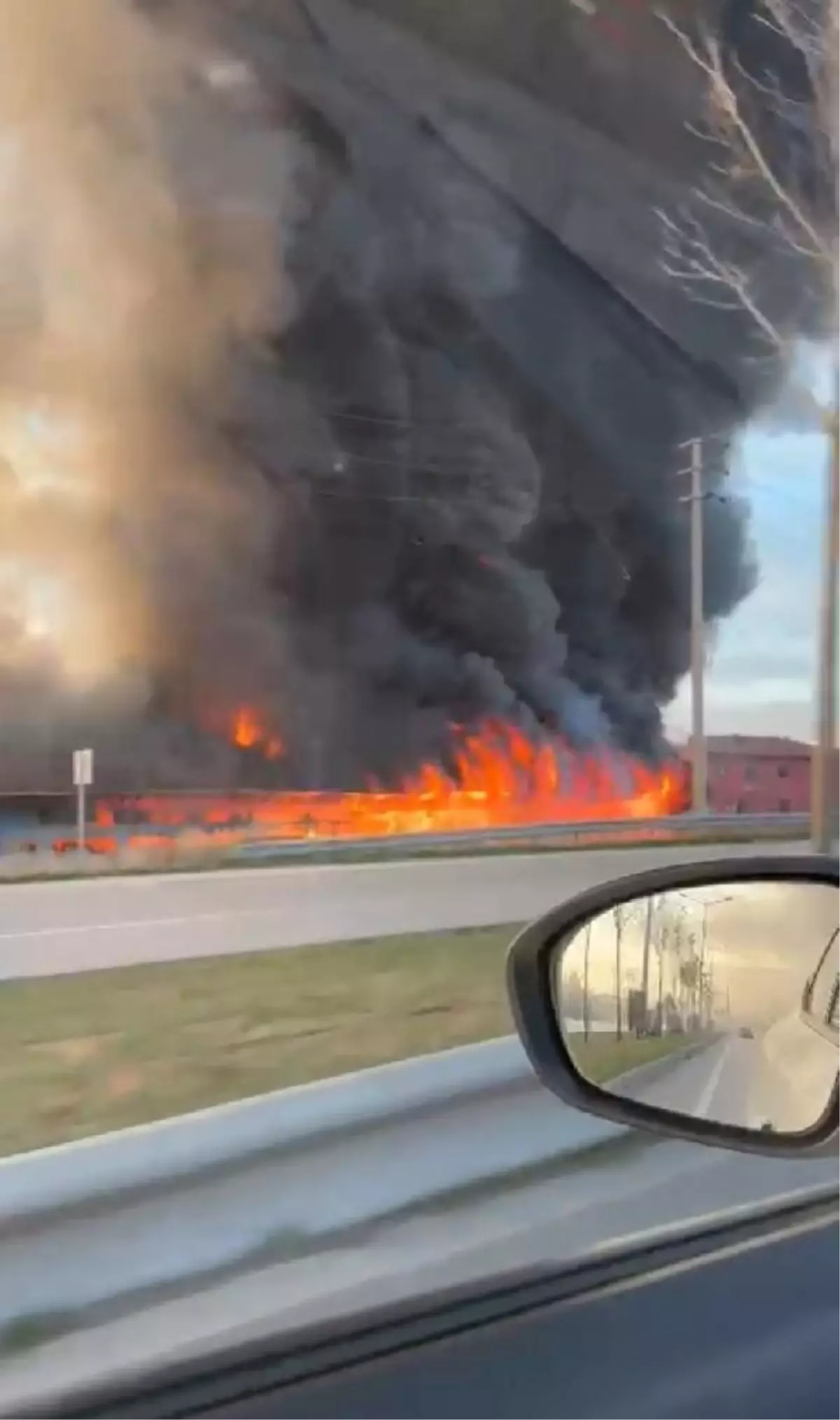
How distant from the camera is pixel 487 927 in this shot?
1817 mm

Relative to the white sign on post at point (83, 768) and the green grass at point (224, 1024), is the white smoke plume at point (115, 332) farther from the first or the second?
the green grass at point (224, 1024)

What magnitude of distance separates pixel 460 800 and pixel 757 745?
0.52 m

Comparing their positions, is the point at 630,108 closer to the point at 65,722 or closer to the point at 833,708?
the point at 833,708

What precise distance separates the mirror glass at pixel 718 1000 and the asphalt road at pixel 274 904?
87 mm

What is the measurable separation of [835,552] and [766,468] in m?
0.17

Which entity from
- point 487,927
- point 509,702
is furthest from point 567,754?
point 487,927

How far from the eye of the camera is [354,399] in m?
1.74

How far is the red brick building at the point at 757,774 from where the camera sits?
6.76ft

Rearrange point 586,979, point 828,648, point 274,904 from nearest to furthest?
point 586,979 < point 274,904 < point 828,648

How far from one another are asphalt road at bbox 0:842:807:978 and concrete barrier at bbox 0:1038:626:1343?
175 mm

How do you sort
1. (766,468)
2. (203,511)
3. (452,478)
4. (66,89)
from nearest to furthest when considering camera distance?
(66,89)
(203,511)
(452,478)
(766,468)

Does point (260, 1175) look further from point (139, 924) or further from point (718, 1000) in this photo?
point (718, 1000)

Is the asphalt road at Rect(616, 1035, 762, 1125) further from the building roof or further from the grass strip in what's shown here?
the building roof

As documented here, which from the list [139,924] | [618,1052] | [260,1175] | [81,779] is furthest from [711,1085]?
[81,779]
